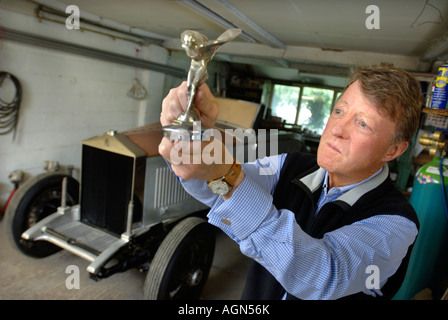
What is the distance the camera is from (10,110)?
2943 millimetres

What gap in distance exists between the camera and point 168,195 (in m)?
2.59

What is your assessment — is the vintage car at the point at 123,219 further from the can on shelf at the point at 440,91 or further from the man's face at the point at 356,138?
the can on shelf at the point at 440,91

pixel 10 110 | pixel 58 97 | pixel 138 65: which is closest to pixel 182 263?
pixel 10 110

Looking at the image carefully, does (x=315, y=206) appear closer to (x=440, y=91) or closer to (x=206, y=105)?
(x=206, y=105)

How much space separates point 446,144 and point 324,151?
1.58 meters

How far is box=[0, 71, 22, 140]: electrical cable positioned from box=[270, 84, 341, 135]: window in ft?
22.1

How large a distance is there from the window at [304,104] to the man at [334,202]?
7614mm

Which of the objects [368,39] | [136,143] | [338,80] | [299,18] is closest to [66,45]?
[136,143]

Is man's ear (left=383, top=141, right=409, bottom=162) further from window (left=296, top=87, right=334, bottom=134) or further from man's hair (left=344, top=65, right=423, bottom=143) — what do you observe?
window (left=296, top=87, right=334, bottom=134)

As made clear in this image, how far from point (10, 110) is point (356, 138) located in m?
3.24

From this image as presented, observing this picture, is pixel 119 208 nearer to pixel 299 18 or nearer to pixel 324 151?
pixel 324 151

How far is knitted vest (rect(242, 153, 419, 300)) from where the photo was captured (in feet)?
3.10

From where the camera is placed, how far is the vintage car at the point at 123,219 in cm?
211

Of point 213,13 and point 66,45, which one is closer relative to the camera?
point 213,13
